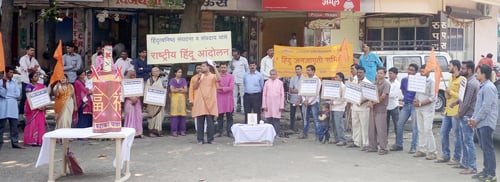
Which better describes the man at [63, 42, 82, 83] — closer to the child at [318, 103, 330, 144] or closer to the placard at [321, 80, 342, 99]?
the child at [318, 103, 330, 144]

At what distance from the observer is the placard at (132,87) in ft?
44.3

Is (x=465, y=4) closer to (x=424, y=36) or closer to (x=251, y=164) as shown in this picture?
(x=424, y=36)

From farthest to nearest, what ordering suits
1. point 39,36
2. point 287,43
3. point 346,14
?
point 287,43
point 346,14
point 39,36

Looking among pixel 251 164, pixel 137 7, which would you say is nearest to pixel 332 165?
pixel 251 164

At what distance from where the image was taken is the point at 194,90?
1327 cm

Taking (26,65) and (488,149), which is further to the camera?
(26,65)

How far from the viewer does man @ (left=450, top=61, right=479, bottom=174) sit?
9.55 metres

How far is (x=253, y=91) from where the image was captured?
46.7 feet

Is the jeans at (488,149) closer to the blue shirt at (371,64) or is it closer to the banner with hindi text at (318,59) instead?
the banner with hindi text at (318,59)

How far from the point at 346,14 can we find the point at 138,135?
11.7m

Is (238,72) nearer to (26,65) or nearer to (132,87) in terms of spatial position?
(132,87)

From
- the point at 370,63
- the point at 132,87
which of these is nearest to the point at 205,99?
the point at 132,87

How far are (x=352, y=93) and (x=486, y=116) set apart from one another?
3.87 metres

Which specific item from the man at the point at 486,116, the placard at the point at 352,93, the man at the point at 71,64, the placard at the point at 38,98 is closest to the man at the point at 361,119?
the placard at the point at 352,93
